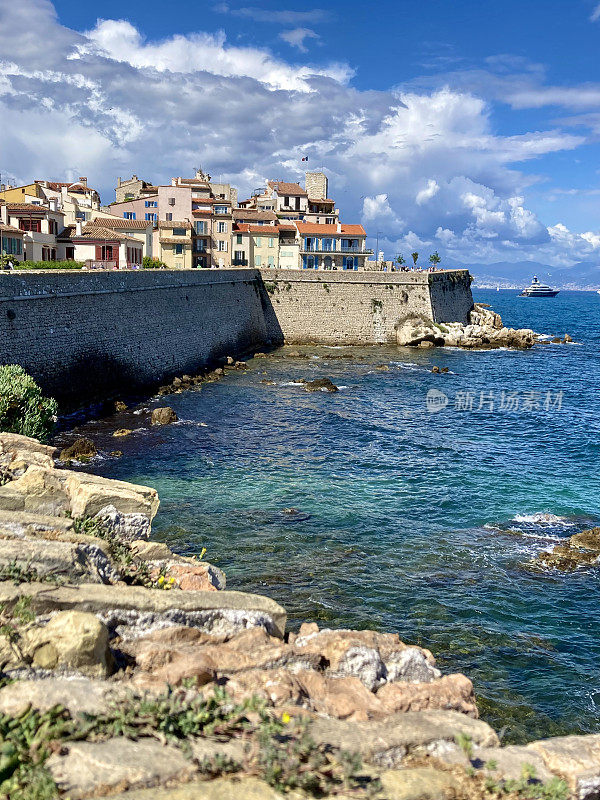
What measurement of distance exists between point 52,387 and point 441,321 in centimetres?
4674

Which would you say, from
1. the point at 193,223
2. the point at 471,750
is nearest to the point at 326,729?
the point at 471,750

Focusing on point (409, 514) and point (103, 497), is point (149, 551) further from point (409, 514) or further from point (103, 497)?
point (409, 514)

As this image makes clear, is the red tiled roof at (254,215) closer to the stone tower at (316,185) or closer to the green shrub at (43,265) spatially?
the stone tower at (316,185)

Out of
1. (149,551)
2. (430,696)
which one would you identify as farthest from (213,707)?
(149,551)

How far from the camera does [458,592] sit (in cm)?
1706

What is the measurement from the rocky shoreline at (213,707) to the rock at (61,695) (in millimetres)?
16

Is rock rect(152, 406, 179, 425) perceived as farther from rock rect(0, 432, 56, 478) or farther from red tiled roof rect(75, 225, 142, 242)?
red tiled roof rect(75, 225, 142, 242)

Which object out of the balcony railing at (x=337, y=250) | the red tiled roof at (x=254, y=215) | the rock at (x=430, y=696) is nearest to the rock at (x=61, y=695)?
the rock at (x=430, y=696)

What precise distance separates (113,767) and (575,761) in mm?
4886

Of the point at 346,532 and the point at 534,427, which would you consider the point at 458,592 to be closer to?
the point at 346,532

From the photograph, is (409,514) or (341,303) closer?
(409,514)

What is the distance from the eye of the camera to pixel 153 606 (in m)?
9.25

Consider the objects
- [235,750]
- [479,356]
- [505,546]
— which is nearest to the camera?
[235,750]

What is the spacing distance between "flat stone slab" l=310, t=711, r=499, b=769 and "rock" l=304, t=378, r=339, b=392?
1413 inches
